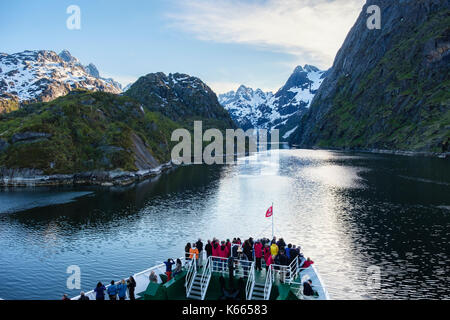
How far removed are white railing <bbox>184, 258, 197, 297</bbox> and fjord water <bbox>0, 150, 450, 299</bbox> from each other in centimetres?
1647

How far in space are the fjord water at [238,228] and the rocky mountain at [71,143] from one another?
63.4ft

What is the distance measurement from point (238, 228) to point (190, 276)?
3649 cm

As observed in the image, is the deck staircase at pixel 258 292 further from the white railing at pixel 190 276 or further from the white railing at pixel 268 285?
the white railing at pixel 190 276

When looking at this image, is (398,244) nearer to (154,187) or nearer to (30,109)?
(154,187)

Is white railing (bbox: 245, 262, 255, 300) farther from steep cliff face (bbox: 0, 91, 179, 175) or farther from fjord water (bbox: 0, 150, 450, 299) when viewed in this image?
steep cliff face (bbox: 0, 91, 179, 175)

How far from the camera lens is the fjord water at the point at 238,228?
4138 centimetres

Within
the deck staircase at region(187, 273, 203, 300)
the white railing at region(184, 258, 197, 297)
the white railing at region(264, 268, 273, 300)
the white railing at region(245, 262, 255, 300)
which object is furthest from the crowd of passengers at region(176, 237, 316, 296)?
the deck staircase at region(187, 273, 203, 300)

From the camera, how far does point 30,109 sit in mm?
165500

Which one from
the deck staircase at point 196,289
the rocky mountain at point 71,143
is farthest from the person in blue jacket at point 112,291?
the rocky mountain at point 71,143

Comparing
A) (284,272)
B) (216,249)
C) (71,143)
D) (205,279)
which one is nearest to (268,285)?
(284,272)

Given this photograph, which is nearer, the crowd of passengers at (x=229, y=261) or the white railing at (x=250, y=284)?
the white railing at (x=250, y=284)

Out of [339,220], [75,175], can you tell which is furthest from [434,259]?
[75,175]

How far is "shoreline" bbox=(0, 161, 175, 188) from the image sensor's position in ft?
375
